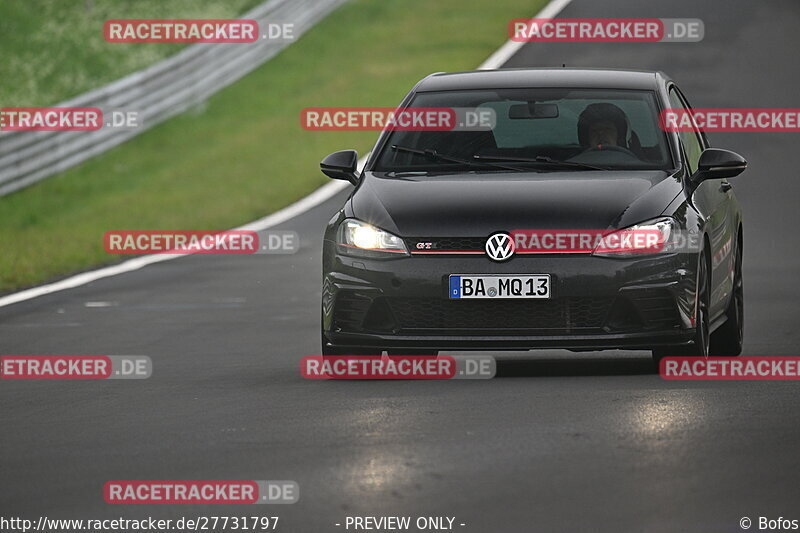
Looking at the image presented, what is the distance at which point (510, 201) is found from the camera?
425 inches

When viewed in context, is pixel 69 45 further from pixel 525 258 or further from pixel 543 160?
pixel 525 258

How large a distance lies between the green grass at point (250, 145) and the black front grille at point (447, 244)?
817 cm

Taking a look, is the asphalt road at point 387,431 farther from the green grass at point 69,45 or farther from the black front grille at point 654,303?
the green grass at point 69,45

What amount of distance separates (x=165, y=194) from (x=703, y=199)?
16066 millimetres

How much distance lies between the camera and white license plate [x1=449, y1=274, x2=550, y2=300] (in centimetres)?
1052

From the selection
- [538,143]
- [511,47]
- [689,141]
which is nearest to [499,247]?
[538,143]

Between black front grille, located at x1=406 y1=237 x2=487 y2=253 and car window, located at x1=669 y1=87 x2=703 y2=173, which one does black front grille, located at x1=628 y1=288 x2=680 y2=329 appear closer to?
black front grille, located at x1=406 y1=237 x2=487 y2=253

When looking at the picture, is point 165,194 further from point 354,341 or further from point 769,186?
point 354,341

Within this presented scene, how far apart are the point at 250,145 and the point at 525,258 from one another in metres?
19.8

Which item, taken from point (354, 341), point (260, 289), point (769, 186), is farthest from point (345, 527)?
point (769, 186)

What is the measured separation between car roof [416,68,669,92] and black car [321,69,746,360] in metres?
0.64

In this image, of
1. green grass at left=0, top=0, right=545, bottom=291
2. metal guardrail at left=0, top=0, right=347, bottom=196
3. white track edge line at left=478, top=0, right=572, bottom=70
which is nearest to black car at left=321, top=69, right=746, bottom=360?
green grass at left=0, top=0, right=545, bottom=291

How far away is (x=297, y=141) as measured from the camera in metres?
30.0

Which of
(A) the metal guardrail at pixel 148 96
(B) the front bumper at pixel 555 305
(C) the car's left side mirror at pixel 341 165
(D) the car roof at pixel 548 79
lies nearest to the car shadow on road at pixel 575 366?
(B) the front bumper at pixel 555 305
